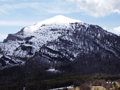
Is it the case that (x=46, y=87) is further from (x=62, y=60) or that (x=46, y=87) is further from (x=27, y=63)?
(x=62, y=60)

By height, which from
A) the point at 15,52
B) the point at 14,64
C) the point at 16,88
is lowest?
the point at 16,88

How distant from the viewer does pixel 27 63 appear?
566 feet

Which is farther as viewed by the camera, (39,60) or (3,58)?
(39,60)

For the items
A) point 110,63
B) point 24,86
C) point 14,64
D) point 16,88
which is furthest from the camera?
point 110,63

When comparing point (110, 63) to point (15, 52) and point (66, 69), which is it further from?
point (15, 52)

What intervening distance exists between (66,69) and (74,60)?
2854 centimetres

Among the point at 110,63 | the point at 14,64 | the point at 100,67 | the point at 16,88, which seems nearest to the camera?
the point at 16,88

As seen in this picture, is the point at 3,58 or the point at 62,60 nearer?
the point at 3,58

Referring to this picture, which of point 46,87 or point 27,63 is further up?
point 27,63

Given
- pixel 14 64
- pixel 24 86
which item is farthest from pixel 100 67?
pixel 24 86

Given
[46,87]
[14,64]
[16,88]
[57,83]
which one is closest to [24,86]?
[16,88]

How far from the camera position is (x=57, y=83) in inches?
4018

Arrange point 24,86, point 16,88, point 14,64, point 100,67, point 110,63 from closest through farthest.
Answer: point 16,88
point 24,86
point 14,64
point 100,67
point 110,63

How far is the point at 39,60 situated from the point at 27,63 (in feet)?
55.8
